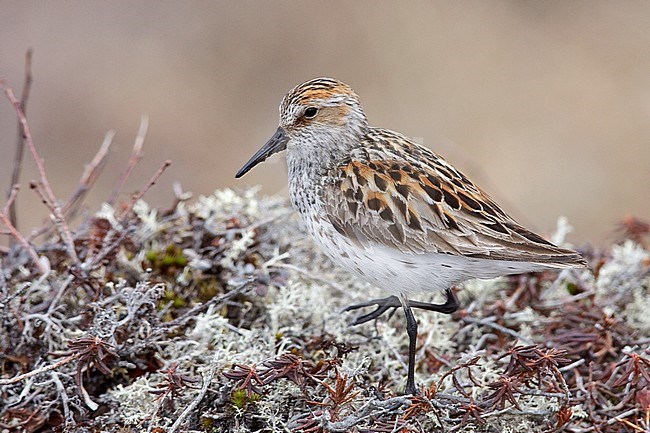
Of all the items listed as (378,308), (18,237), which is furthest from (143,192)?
(378,308)

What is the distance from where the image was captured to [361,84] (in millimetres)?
8945

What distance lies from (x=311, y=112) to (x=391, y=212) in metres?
0.52

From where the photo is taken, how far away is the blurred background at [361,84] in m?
8.14

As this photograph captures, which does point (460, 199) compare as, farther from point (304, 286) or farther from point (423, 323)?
point (304, 286)

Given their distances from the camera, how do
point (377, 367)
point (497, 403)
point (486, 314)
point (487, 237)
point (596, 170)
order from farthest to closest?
point (596, 170), point (486, 314), point (377, 367), point (487, 237), point (497, 403)

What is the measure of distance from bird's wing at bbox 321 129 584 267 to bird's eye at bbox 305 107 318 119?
22 cm

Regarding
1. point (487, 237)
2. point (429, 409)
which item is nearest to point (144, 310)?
point (429, 409)

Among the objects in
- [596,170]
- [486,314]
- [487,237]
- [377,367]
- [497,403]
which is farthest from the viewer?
[596,170]

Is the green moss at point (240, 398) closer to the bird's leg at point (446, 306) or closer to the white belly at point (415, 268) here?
the white belly at point (415, 268)

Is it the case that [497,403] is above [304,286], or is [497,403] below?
below

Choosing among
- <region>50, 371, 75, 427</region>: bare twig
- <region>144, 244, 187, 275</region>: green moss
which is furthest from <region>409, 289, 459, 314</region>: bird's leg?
<region>50, 371, 75, 427</region>: bare twig

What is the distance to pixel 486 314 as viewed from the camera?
3.36 meters

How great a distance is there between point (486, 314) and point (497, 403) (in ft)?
2.86

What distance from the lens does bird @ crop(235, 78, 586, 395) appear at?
109 inches
